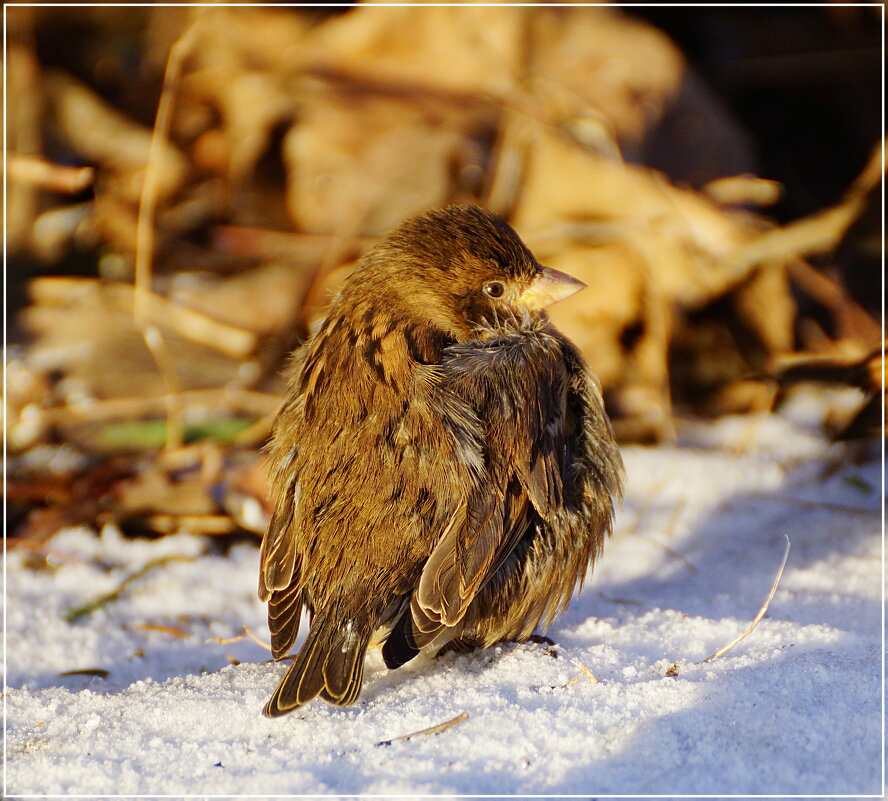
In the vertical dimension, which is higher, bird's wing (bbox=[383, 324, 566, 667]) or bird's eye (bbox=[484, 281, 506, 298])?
bird's eye (bbox=[484, 281, 506, 298])

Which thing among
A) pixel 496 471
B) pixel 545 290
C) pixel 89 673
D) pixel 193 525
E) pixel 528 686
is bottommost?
pixel 193 525

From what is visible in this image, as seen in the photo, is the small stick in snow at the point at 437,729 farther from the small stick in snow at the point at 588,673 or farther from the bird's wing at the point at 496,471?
the small stick in snow at the point at 588,673

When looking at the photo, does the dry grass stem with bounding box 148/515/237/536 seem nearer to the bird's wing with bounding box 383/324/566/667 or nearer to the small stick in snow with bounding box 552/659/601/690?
the bird's wing with bounding box 383/324/566/667

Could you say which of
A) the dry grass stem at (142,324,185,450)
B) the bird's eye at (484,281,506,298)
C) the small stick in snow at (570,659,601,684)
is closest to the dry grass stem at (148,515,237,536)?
the dry grass stem at (142,324,185,450)

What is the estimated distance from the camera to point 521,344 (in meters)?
2.42

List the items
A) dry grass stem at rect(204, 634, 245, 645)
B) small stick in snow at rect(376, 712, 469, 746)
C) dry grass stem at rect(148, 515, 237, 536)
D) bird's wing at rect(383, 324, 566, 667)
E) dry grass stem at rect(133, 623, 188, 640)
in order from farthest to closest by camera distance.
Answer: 1. dry grass stem at rect(148, 515, 237, 536)
2. dry grass stem at rect(133, 623, 188, 640)
3. dry grass stem at rect(204, 634, 245, 645)
4. bird's wing at rect(383, 324, 566, 667)
5. small stick in snow at rect(376, 712, 469, 746)

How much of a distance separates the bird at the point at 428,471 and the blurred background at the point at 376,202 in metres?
1.31

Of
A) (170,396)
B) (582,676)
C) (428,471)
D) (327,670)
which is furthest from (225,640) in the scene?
(170,396)

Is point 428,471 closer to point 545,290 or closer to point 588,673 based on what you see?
point 588,673

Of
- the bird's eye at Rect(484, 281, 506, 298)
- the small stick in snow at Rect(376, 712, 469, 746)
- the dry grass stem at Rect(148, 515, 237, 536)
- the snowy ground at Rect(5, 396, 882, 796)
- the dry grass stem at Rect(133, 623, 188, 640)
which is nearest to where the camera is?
the snowy ground at Rect(5, 396, 882, 796)

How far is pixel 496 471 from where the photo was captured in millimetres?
2189

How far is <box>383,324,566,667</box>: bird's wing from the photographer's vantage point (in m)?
2.05

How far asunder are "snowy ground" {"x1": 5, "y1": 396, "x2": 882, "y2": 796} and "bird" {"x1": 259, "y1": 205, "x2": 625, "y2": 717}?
0.13m

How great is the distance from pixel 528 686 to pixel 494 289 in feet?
3.56
